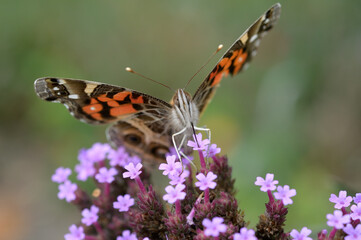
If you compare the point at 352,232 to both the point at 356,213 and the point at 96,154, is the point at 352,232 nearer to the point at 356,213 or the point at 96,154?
the point at 356,213

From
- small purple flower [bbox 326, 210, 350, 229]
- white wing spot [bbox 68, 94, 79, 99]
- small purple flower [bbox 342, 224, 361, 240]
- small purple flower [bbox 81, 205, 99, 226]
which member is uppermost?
white wing spot [bbox 68, 94, 79, 99]

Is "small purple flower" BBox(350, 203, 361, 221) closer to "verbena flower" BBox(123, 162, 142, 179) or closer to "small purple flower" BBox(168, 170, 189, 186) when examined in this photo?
"small purple flower" BBox(168, 170, 189, 186)

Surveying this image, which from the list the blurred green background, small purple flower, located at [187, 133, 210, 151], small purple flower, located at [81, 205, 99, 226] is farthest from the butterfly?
the blurred green background

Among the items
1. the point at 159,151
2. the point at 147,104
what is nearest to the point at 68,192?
the point at 159,151

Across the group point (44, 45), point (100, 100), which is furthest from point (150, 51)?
point (100, 100)

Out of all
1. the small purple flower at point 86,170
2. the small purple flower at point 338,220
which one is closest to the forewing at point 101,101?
the small purple flower at point 86,170

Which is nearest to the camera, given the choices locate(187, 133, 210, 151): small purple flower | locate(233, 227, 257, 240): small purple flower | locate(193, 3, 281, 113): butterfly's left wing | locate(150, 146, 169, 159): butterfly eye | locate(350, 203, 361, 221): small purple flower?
locate(233, 227, 257, 240): small purple flower

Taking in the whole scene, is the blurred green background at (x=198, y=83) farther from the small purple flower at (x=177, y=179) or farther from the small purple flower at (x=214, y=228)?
the small purple flower at (x=214, y=228)

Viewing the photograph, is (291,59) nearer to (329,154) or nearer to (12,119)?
(329,154)
